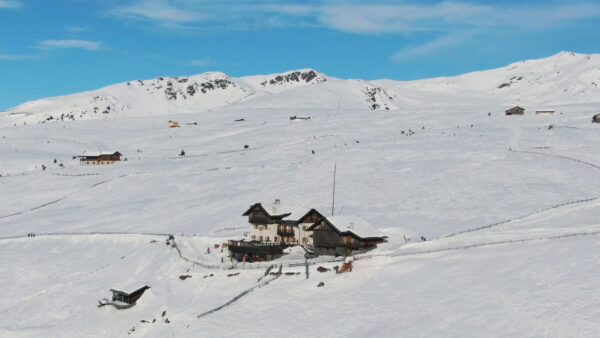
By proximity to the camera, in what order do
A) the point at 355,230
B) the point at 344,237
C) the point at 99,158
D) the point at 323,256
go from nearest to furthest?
the point at 344,237
the point at 323,256
the point at 355,230
the point at 99,158

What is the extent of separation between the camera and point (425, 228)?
222ft

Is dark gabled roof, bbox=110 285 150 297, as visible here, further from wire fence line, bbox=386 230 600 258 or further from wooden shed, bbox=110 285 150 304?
wire fence line, bbox=386 230 600 258

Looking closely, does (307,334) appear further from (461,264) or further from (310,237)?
(310,237)

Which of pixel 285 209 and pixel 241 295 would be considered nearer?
pixel 241 295

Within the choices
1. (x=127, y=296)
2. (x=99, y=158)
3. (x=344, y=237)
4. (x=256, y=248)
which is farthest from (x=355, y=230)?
(x=99, y=158)

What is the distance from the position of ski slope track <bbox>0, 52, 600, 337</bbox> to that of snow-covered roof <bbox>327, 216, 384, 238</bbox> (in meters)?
2.81

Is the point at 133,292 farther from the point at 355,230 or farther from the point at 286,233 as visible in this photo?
the point at 355,230

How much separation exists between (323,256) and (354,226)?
407 cm

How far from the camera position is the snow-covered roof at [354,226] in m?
59.5

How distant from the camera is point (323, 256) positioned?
195 ft

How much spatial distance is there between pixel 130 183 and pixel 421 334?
85.1m

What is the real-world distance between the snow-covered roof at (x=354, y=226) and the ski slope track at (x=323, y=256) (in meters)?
2.81

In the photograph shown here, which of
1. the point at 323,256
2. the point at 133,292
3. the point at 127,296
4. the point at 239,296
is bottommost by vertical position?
the point at 127,296

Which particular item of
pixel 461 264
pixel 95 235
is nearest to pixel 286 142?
pixel 95 235
